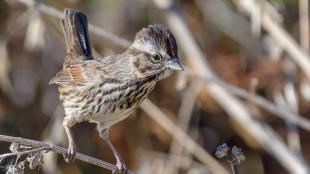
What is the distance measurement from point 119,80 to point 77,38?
71 centimetres

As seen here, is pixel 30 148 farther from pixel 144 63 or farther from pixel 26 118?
pixel 26 118

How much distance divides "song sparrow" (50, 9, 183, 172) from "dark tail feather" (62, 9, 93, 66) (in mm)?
202

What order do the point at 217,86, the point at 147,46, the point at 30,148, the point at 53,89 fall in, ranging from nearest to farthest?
the point at 30,148, the point at 147,46, the point at 217,86, the point at 53,89

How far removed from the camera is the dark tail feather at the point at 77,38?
4531 millimetres

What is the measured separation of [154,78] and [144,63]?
3.5 inches

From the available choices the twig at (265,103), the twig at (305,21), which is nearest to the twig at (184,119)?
the twig at (265,103)

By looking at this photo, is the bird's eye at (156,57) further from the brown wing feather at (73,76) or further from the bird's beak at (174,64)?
the brown wing feather at (73,76)

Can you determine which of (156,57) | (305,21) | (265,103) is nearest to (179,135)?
(265,103)

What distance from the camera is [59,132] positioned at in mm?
5406

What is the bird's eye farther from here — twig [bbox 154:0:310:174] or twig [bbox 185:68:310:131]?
twig [bbox 154:0:310:174]

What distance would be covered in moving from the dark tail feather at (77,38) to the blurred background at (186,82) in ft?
1.97

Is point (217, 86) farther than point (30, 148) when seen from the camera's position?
Yes

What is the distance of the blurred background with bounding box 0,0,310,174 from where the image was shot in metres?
5.25

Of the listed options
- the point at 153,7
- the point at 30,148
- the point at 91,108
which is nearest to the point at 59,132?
the point at 153,7
